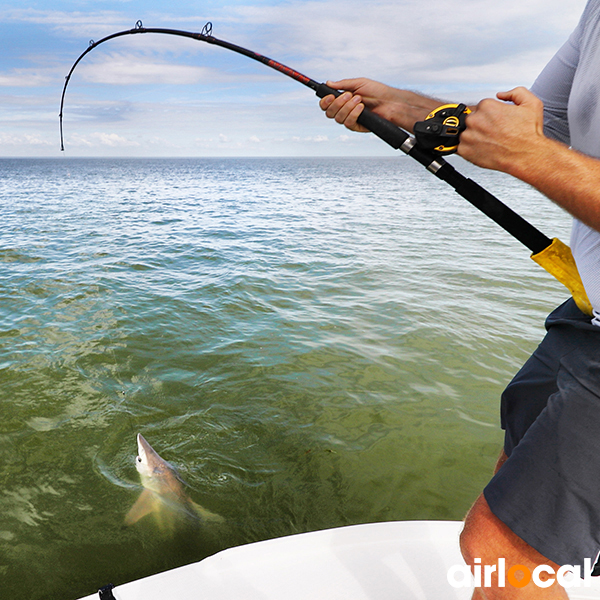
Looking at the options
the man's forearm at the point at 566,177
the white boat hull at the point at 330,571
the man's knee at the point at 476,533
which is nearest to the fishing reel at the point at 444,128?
the man's forearm at the point at 566,177

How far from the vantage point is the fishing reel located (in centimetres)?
161

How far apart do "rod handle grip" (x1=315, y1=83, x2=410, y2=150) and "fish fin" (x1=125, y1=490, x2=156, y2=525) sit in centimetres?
345

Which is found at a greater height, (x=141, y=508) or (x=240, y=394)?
(x=240, y=394)

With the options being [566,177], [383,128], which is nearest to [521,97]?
[566,177]

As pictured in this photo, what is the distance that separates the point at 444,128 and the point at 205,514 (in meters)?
3.52

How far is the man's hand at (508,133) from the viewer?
136 cm

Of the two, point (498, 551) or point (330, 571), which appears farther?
point (330, 571)

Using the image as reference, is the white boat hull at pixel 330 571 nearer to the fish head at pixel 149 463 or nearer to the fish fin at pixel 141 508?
the fish fin at pixel 141 508

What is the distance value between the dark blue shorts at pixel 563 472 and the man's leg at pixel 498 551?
5cm

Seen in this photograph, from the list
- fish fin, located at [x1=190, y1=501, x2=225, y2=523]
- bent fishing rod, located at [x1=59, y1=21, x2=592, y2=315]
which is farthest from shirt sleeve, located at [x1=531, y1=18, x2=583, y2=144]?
fish fin, located at [x1=190, y1=501, x2=225, y2=523]

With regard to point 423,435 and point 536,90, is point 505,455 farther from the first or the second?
point 423,435

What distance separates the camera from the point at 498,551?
1498 millimetres

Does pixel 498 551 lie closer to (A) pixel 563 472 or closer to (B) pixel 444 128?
(A) pixel 563 472

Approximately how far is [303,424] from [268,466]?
770 millimetres
